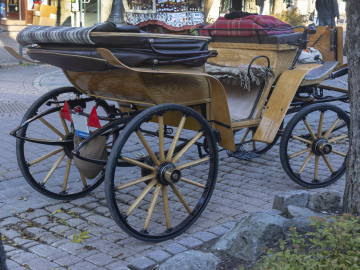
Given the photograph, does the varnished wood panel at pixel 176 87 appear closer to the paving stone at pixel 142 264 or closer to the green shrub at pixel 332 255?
the paving stone at pixel 142 264

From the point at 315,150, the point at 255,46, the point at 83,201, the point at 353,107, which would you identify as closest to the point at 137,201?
the point at 83,201

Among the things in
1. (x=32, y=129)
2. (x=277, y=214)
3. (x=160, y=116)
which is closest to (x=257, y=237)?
(x=277, y=214)

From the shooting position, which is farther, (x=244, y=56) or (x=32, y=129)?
(x=32, y=129)

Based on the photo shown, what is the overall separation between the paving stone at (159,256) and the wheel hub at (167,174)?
54 centimetres

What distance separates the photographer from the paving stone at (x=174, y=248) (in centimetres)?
332

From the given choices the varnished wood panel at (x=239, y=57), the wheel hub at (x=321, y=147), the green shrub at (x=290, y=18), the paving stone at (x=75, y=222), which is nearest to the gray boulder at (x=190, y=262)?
the paving stone at (x=75, y=222)

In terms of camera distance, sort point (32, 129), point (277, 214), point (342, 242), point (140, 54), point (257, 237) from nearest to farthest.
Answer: point (342, 242) < point (257, 237) < point (140, 54) < point (277, 214) < point (32, 129)

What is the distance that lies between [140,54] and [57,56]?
2.14 ft

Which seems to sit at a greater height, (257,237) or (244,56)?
(244,56)

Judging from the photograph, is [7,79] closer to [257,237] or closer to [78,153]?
[78,153]

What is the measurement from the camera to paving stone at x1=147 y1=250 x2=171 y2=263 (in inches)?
126

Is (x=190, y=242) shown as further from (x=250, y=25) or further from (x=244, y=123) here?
(x=250, y=25)

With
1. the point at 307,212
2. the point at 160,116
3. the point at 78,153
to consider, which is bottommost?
the point at 307,212

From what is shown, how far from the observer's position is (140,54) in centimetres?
343
